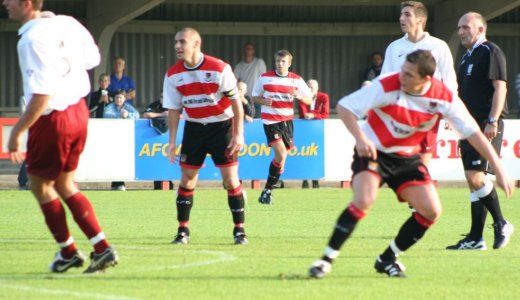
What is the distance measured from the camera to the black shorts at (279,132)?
57.9 ft

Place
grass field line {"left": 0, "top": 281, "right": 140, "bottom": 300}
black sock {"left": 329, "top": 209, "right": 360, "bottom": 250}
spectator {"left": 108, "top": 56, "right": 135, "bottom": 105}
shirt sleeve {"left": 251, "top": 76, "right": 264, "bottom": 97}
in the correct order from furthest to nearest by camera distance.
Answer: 1. spectator {"left": 108, "top": 56, "right": 135, "bottom": 105}
2. shirt sleeve {"left": 251, "top": 76, "right": 264, "bottom": 97}
3. black sock {"left": 329, "top": 209, "right": 360, "bottom": 250}
4. grass field line {"left": 0, "top": 281, "right": 140, "bottom": 300}

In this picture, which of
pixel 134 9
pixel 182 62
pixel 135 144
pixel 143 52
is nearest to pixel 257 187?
pixel 135 144

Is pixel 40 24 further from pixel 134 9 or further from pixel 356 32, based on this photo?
pixel 356 32

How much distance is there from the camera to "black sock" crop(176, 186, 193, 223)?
428 inches

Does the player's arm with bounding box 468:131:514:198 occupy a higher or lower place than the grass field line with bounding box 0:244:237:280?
higher

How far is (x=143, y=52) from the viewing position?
94.3 ft

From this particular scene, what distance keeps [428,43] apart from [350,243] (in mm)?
2033

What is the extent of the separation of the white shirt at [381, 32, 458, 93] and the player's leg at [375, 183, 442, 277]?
2.61 meters

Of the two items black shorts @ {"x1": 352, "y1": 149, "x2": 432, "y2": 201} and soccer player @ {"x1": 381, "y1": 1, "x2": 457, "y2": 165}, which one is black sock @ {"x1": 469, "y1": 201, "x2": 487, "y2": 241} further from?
black shorts @ {"x1": 352, "y1": 149, "x2": 432, "y2": 201}

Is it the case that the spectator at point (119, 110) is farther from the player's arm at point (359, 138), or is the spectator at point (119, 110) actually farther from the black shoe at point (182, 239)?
the player's arm at point (359, 138)

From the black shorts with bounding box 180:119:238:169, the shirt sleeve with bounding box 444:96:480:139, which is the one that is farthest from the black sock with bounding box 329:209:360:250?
the black shorts with bounding box 180:119:238:169

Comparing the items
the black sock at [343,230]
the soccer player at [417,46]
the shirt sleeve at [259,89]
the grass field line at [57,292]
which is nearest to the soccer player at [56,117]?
the grass field line at [57,292]

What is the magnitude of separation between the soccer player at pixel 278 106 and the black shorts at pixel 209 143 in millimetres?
6382

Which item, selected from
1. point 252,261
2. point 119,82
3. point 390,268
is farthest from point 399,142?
point 119,82
